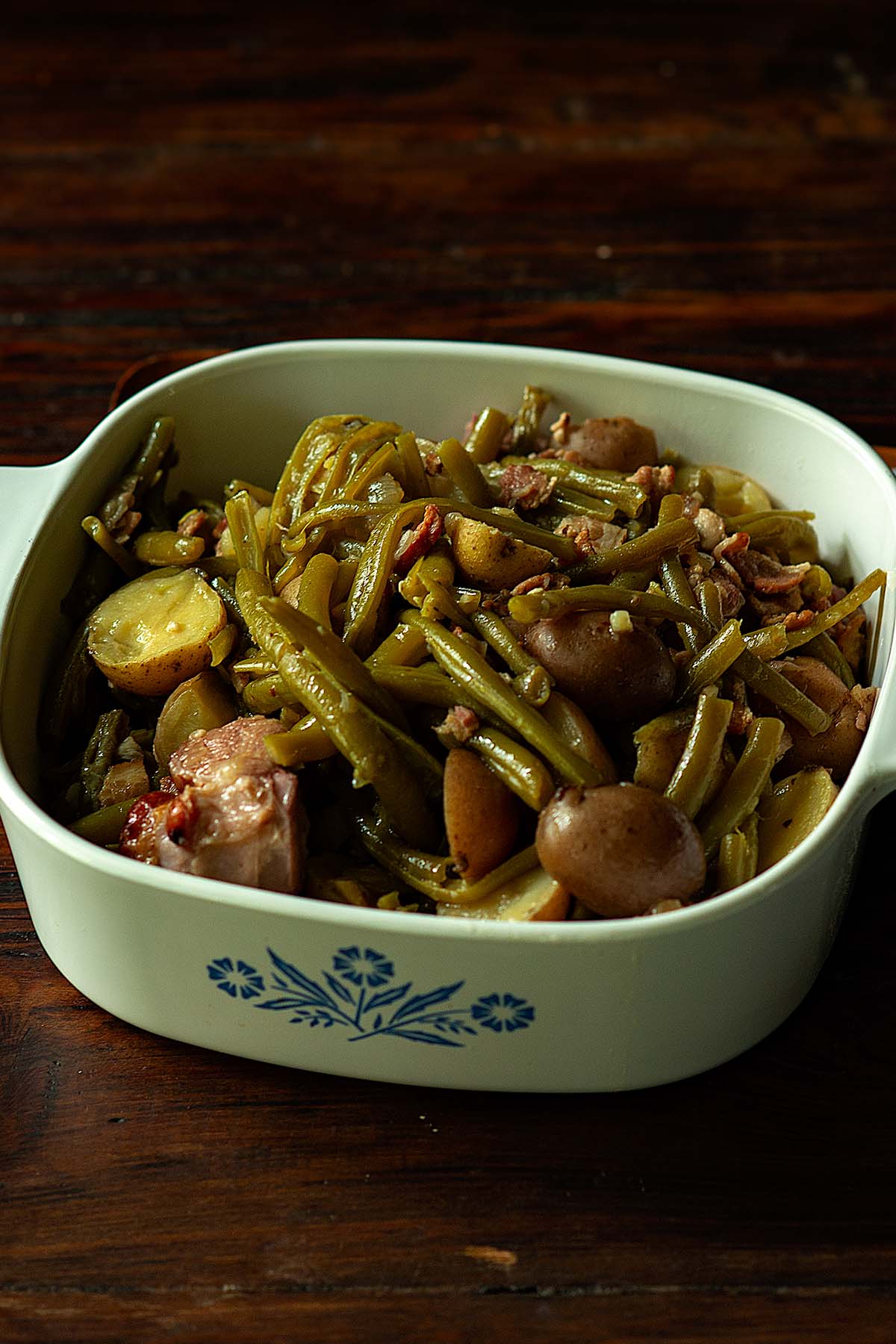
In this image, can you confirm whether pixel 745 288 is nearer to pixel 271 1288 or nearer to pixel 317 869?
pixel 317 869

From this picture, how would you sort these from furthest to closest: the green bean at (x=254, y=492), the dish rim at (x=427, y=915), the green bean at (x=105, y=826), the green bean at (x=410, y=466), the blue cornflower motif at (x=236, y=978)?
1. the green bean at (x=254, y=492)
2. the green bean at (x=410, y=466)
3. the green bean at (x=105, y=826)
4. the blue cornflower motif at (x=236, y=978)
5. the dish rim at (x=427, y=915)

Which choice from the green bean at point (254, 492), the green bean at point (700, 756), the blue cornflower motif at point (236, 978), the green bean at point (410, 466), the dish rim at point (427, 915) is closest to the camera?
the dish rim at point (427, 915)

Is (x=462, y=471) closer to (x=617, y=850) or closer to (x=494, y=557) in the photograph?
(x=494, y=557)

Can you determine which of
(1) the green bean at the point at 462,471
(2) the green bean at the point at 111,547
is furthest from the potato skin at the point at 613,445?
(2) the green bean at the point at 111,547

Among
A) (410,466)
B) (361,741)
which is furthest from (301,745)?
(410,466)

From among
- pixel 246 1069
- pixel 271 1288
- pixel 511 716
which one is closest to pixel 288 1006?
pixel 246 1069

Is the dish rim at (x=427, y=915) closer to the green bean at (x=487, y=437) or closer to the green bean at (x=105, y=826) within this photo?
the green bean at (x=105, y=826)

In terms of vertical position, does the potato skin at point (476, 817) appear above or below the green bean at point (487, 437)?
below
